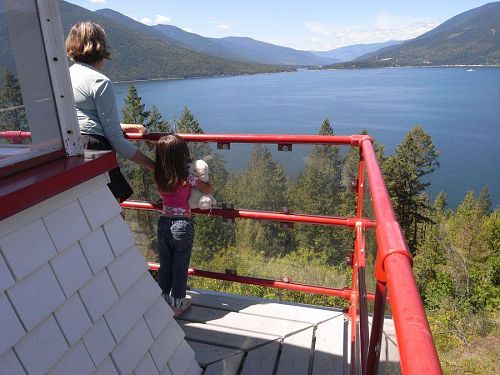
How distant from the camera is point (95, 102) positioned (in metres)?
2.38

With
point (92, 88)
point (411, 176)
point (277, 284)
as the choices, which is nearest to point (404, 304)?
point (92, 88)

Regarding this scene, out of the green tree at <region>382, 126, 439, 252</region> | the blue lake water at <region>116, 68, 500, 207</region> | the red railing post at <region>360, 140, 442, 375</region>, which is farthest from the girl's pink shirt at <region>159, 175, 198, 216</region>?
the green tree at <region>382, 126, 439, 252</region>

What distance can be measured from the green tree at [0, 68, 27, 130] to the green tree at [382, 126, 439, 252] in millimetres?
42687

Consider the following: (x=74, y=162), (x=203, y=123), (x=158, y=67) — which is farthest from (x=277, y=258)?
(x=158, y=67)

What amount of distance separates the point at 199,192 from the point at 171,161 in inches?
11.8

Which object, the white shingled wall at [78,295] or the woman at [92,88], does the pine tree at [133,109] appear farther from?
the white shingled wall at [78,295]

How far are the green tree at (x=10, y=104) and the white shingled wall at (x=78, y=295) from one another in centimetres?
33

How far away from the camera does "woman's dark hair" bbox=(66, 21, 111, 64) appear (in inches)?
94.2

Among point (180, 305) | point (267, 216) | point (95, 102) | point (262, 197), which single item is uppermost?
point (95, 102)

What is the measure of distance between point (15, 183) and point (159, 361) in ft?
3.92

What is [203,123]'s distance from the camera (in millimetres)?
93812

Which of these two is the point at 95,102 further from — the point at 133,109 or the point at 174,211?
the point at 133,109

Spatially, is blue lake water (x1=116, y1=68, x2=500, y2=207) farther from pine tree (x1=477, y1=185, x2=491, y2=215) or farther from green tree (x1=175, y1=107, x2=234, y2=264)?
green tree (x1=175, y1=107, x2=234, y2=264)

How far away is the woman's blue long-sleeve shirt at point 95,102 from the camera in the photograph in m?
2.34
